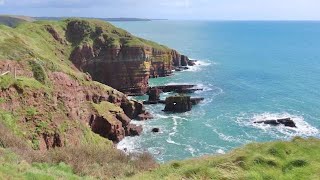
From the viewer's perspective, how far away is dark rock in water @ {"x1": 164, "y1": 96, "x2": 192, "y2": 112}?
8431cm

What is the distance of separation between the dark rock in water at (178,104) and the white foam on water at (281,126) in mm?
12029

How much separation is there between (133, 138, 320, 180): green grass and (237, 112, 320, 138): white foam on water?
53.3 metres

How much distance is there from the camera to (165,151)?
198ft

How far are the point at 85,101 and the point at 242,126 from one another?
28985 mm

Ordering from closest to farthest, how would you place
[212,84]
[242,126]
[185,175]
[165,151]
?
[185,175] < [165,151] < [242,126] < [212,84]

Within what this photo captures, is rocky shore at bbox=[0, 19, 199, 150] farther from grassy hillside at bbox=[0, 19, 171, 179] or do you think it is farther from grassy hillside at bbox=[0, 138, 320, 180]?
grassy hillside at bbox=[0, 138, 320, 180]

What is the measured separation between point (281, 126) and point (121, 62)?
54997mm

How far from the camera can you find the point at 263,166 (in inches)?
603

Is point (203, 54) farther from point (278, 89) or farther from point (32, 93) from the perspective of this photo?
point (32, 93)

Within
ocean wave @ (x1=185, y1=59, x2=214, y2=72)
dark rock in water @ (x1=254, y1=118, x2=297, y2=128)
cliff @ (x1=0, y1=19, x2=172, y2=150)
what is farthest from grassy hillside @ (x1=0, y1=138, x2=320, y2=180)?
ocean wave @ (x1=185, y1=59, x2=214, y2=72)

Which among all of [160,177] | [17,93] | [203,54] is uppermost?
[160,177]

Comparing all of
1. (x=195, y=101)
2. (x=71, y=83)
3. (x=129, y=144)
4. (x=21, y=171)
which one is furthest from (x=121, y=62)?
(x=21, y=171)

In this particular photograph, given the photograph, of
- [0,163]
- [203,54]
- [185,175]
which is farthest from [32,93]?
[203,54]

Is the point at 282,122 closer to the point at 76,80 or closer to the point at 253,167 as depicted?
the point at 76,80
